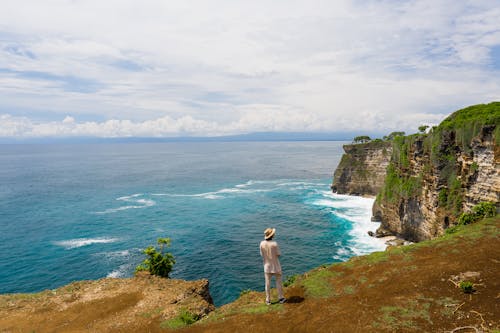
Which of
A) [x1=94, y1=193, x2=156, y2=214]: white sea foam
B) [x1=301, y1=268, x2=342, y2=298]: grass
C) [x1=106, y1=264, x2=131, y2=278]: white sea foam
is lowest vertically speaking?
[x1=106, y1=264, x2=131, y2=278]: white sea foam

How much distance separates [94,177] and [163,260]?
4686 inches

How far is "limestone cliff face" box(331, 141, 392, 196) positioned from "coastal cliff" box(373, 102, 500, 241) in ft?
89.8

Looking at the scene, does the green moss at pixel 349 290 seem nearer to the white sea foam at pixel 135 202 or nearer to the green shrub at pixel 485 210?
the green shrub at pixel 485 210

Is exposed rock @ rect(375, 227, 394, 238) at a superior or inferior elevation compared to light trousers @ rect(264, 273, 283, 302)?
inferior

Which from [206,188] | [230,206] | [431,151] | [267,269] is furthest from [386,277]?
[206,188]

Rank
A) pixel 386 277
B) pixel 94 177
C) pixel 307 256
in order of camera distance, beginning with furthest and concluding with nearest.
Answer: pixel 94 177 → pixel 307 256 → pixel 386 277

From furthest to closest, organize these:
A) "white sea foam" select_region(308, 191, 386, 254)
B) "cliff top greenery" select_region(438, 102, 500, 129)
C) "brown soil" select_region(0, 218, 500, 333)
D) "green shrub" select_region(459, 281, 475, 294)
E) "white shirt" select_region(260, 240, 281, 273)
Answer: "white sea foam" select_region(308, 191, 386, 254) < "cliff top greenery" select_region(438, 102, 500, 129) < "white shirt" select_region(260, 240, 281, 273) < "green shrub" select_region(459, 281, 475, 294) < "brown soil" select_region(0, 218, 500, 333)

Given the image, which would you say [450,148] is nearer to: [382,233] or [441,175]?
[441,175]

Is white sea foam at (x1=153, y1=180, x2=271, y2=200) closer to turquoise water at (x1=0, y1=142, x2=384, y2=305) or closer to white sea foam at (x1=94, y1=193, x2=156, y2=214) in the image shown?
turquoise water at (x1=0, y1=142, x2=384, y2=305)

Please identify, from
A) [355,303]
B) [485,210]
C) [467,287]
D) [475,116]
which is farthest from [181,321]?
[475,116]

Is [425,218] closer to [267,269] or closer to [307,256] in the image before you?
[307,256]

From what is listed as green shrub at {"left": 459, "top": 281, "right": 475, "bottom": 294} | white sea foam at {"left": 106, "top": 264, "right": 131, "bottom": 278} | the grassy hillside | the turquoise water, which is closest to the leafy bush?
the grassy hillside

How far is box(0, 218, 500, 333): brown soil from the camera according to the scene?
12586 millimetres

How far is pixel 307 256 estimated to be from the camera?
152ft
